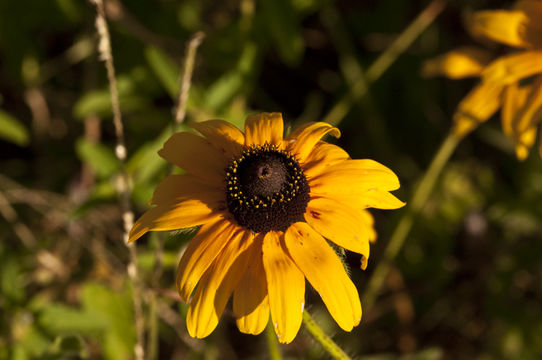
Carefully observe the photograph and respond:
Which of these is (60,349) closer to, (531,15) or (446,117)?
(531,15)

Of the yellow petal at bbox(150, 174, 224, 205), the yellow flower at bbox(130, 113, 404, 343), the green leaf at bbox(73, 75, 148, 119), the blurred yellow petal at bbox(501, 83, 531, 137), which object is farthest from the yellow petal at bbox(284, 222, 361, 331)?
the green leaf at bbox(73, 75, 148, 119)

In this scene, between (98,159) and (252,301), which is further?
(98,159)

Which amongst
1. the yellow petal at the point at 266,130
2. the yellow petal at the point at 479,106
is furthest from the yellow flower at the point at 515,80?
the yellow petal at the point at 266,130

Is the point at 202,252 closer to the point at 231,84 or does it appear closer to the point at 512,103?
the point at 231,84

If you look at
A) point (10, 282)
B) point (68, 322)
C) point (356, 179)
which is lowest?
point (68, 322)

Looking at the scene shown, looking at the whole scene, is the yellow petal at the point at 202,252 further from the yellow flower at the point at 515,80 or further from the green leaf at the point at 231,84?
the yellow flower at the point at 515,80

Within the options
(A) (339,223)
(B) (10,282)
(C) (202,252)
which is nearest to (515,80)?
(A) (339,223)

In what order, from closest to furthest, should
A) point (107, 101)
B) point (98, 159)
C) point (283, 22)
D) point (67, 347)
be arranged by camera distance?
point (67, 347) → point (98, 159) → point (283, 22) → point (107, 101)
